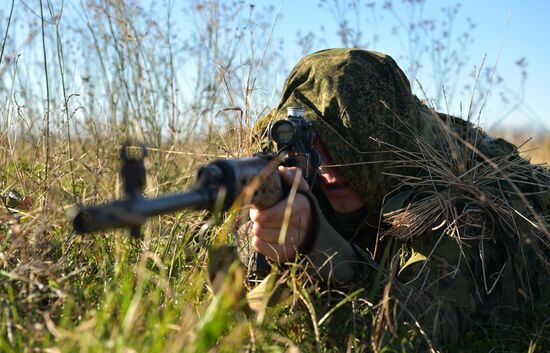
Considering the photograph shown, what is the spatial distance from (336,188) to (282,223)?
85cm

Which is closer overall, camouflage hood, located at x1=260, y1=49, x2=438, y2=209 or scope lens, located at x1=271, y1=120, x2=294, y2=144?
scope lens, located at x1=271, y1=120, x2=294, y2=144

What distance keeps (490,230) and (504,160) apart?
1.24ft

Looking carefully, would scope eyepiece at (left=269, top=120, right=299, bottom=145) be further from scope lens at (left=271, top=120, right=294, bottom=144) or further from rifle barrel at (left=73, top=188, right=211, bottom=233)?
rifle barrel at (left=73, top=188, right=211, bottom=233)

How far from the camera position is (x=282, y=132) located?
2391mm

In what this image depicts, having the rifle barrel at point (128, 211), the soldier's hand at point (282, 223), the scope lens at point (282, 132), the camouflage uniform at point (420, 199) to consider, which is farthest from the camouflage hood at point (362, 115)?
the rifle barrel at point (128, 211)

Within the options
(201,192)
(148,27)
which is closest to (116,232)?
(201,192)

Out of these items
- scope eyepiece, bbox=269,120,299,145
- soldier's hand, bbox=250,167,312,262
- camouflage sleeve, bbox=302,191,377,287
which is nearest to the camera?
soldier's hand, bbox=250,167,312,262

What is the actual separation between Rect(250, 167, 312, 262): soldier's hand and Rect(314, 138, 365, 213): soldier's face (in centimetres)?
62

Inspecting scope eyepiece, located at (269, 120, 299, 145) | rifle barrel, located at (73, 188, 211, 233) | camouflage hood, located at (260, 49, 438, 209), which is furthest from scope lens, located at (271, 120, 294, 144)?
rifle barrel, located at (73, 188, 211, 233)

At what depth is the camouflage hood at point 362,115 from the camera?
283cm

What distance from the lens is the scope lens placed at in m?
2.38

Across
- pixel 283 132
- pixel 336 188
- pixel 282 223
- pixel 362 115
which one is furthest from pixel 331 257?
pixel 362 115

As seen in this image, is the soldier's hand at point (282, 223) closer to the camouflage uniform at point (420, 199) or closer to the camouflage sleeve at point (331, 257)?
the camouflage sleeve at point (331, 257)

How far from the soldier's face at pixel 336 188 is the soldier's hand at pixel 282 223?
624mm
